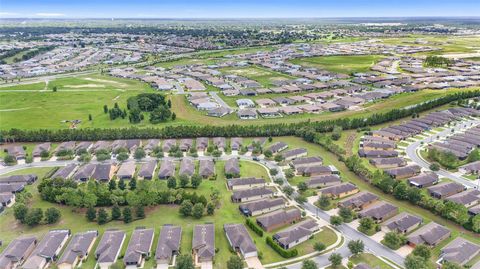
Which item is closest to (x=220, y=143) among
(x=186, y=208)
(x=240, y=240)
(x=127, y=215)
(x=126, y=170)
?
(x=126, y=170)

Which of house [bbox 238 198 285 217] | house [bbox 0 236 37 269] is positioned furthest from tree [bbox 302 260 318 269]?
house [bbox 0 236 37 269]

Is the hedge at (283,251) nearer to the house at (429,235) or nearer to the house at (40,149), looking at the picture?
the house at (429,235)

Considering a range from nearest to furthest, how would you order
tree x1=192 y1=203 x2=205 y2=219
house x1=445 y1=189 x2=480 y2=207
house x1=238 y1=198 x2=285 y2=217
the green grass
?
the green grass < tree x1=192 y1=203 x2=205 y2=219 < house x1=238 y1=198 x2=285 y2=217 < house x1=445 y1=189 x2=480 y2=207

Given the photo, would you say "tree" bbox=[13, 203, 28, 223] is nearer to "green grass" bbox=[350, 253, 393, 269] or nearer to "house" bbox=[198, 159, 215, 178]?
"house" bbox=[198, 159, 215, 178]

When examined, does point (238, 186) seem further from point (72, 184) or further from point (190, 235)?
point (72, 184)

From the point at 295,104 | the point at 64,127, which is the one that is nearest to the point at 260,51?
the point at 295,104

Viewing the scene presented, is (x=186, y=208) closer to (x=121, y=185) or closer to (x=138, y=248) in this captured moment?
(x=138, y=248)

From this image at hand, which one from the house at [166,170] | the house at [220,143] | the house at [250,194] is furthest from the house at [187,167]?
the house at [250,194]
